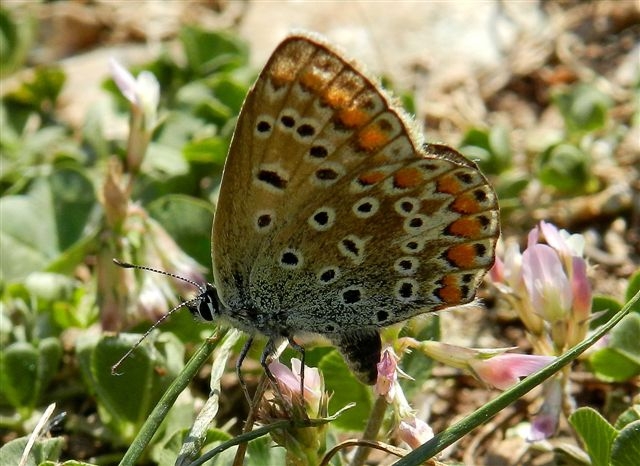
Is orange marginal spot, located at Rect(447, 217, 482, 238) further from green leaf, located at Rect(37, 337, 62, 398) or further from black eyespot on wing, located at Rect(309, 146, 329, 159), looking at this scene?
green leaf, located at Rect(37, 337, 62, 398)

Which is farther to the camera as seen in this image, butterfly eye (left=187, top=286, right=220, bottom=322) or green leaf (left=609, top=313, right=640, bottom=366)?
green leaf (left=609, top=313, right=640, bottom=366)

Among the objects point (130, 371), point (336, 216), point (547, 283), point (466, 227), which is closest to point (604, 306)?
point (547, 283)

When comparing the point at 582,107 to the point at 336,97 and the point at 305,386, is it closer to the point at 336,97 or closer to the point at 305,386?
the point at 336,97

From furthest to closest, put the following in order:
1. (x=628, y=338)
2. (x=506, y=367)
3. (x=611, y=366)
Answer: (x=611, y=366) → (x=628, y=338) → (x=506, y=367)

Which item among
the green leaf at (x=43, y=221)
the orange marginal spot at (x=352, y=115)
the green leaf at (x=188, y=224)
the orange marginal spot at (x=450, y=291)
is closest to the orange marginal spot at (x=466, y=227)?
the orange marginal spot at (x=450, y=291)

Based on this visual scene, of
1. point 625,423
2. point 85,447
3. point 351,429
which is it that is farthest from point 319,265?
point 85,447

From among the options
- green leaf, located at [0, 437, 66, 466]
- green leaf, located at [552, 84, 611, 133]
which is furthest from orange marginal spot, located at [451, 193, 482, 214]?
green leaf, located at [552, 84, 611, 133]
